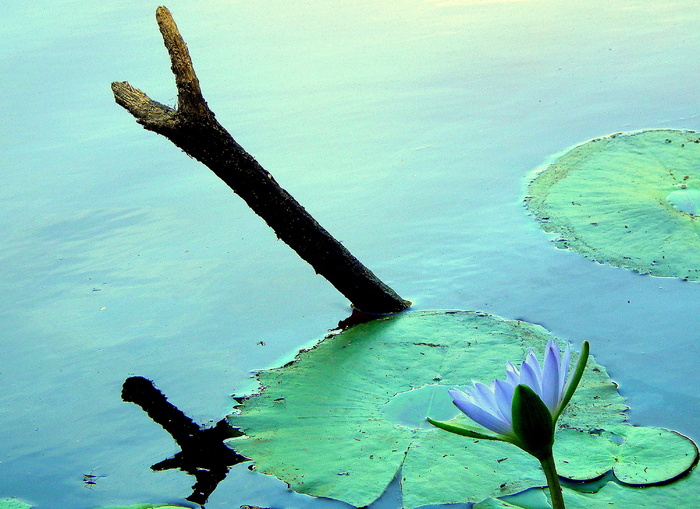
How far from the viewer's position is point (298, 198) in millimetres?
2969

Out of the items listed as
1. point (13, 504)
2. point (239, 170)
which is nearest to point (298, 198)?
point (239, 170)

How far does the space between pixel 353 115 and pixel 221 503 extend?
2613 millimetres

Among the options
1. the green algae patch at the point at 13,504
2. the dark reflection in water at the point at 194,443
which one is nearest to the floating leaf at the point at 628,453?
the dark reflection in water at the point at 194,443

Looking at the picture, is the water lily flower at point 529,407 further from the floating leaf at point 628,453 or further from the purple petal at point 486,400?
the floating leaf at point 628,453

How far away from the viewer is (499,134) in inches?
133

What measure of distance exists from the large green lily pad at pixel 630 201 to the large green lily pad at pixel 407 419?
1.76 feet

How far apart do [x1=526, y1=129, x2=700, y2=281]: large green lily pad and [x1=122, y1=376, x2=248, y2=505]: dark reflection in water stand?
1.33 m

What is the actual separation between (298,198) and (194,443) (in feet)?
4.67

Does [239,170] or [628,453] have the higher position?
[239,170]

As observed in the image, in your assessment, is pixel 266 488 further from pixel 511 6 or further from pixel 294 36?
pixel 511 6

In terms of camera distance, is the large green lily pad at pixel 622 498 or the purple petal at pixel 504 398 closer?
the purple petal at pixel 504 398

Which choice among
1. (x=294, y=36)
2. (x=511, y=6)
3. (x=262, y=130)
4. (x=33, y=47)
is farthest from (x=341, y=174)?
(x=33, y=47)

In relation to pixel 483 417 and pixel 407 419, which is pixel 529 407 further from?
pixel 407 419

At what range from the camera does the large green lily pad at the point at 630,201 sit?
2270mm
